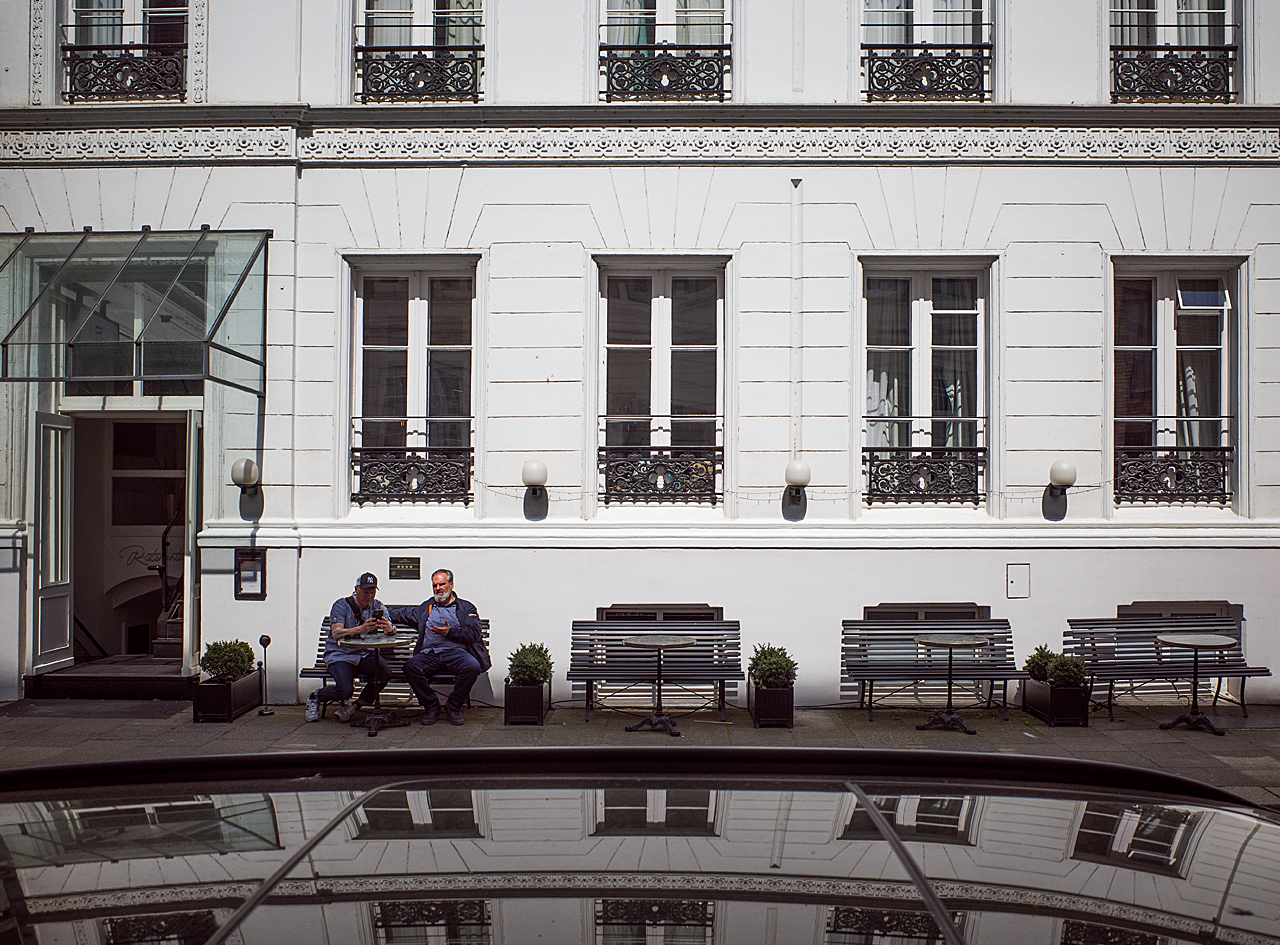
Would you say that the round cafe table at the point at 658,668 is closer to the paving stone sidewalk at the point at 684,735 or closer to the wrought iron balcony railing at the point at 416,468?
the paving stone sidewalk at the point at 684,735

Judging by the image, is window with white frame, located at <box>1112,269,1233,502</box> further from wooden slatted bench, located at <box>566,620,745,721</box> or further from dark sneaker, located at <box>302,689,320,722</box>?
dark sneaker, located at <box>302,689,320,722</box>

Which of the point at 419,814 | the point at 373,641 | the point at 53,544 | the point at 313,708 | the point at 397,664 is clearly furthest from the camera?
the point at 53,544

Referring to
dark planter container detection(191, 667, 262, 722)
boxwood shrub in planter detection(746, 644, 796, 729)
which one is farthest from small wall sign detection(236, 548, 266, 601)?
boxwood shrub in planter detection(746, 644, 796, 729)

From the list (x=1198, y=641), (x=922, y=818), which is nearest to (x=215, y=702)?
(x=922, y=818)

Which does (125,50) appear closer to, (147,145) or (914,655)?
(147,145)

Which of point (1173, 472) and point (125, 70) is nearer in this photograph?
point (1173, 472)

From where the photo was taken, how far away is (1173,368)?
10047mm

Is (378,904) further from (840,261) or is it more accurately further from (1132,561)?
(1132,561)

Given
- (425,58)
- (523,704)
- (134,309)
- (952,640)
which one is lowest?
(523,704)

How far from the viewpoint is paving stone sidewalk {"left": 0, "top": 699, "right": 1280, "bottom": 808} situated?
7.78m

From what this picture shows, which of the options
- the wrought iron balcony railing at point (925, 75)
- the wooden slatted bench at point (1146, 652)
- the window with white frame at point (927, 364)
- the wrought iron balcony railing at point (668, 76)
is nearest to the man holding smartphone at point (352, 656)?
the window with white frame at point (927, 364)

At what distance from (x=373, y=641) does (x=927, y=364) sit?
7334mm

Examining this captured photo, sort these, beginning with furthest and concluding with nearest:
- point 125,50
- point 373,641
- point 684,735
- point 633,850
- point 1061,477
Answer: point 125,50, point 1061,477, point 373,641, point 684,735, point 633,850

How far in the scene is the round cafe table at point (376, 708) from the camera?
27.5ft
